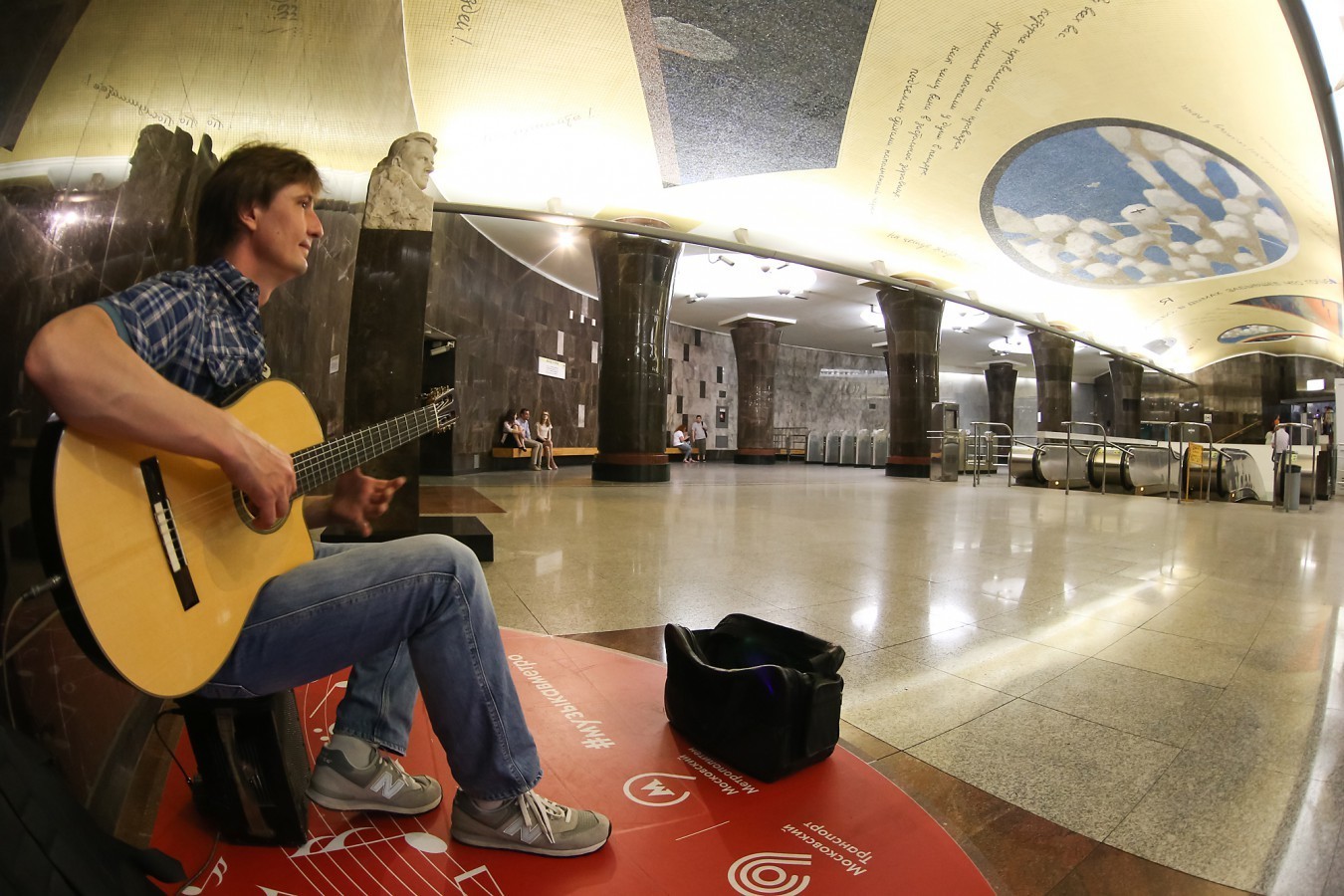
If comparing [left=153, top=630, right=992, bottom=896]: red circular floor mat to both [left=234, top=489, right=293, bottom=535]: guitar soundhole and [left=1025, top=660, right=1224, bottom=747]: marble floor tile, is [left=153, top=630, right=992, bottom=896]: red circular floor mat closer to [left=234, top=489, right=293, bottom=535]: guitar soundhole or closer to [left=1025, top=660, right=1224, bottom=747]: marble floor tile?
[left=234, top=489, right=293, bottom=535]: guitar soundhole

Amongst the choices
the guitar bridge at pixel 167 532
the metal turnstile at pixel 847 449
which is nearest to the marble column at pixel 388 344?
the guitar bridge at pixel 167 532

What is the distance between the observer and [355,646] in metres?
1.16

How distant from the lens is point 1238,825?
1.43 metres

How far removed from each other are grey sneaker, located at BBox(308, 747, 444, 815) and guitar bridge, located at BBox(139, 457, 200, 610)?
0.56 m

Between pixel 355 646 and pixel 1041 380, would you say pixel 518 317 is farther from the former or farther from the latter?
pixel 1041 380

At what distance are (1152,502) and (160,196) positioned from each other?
12380 millimetres

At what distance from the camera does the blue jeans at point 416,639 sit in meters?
1.11

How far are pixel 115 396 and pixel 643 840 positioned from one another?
123 centimetres

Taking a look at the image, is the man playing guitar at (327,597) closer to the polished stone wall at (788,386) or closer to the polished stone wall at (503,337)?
the polished stone wall at (503,337)

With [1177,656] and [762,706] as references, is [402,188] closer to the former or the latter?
[762,706]

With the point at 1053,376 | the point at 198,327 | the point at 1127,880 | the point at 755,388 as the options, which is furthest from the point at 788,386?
the point at 198,327

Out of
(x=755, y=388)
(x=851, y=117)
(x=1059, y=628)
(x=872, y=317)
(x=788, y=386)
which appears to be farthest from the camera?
(x=788, y=386)

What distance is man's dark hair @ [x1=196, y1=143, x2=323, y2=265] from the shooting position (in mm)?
1220

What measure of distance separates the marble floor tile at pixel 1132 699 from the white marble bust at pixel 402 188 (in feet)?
12.9
